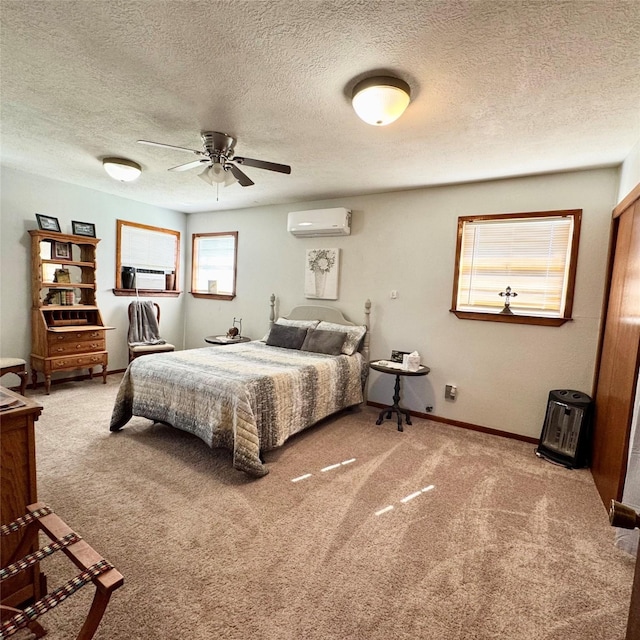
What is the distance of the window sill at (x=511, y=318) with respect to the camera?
3213 mm

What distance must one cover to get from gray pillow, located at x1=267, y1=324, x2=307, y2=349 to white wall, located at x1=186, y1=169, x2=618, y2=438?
1.99 feet

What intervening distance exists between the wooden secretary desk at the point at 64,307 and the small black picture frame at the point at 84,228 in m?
0.14

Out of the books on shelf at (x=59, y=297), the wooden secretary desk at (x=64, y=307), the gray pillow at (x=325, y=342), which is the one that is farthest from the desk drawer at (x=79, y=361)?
the gray pillow at (x=325, y=342)

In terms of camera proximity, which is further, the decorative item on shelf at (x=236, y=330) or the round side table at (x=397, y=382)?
the decorative item on shelf at (x=236, y=330)

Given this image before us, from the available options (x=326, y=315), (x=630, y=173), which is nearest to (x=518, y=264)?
(x=630, y=173)

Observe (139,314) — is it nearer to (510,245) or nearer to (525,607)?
(510,245)

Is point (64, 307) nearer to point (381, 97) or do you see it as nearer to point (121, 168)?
point (121, 168)

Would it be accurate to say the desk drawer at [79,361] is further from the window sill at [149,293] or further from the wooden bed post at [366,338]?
the wooden bed post at [366,338]

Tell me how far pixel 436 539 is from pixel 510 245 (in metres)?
2.75

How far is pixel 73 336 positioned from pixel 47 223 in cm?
135

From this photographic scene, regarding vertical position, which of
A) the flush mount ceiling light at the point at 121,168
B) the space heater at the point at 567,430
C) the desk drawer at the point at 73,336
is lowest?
the space heater at the point at 567,430

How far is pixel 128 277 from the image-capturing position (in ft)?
16.8

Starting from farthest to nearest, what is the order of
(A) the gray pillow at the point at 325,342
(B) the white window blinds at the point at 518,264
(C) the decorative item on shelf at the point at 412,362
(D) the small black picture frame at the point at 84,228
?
(D) the small black picture frame at the point at 84,228 < (A) the gray pillow at the point at 325,342 < (C) the decorative item on shelf at the point at 412,362 < (B) the white window blinds at the point at 518,264

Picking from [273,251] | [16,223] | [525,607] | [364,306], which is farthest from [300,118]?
[16,223]
